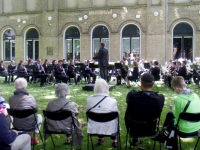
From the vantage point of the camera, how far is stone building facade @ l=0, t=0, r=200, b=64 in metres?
22.0

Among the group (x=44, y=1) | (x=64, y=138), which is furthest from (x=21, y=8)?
(x=64, y=138)

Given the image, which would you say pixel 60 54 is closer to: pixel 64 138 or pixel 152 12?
pixel 152 12

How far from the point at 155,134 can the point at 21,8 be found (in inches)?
933

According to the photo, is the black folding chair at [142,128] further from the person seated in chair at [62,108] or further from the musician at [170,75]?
the musician at [170,75]

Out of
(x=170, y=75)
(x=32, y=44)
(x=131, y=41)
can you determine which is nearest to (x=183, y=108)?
(x=170, y=75)

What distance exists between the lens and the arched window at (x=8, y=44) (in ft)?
87.0

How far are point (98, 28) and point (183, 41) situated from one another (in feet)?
22.1

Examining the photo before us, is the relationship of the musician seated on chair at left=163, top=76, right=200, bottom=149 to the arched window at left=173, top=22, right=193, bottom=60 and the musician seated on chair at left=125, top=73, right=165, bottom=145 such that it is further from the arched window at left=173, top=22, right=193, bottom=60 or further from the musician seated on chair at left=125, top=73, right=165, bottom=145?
the arched window at left=173, top=22, right=193, bottom=60

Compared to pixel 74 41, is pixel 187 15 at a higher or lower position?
higher

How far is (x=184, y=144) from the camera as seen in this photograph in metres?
5.41

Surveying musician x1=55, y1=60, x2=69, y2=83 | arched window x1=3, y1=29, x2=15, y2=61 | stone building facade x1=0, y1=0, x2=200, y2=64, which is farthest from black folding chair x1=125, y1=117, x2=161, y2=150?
arched window x1=3, y1=29, x2=15, y2=61

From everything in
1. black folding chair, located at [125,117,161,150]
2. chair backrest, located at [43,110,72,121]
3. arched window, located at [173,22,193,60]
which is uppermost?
arched window, located at [173,22,193,60]

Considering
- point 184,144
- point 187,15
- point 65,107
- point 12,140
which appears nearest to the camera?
point 12,140

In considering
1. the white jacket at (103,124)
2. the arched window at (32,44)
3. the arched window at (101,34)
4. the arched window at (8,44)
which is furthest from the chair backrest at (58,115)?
the arched window at (8,44)
